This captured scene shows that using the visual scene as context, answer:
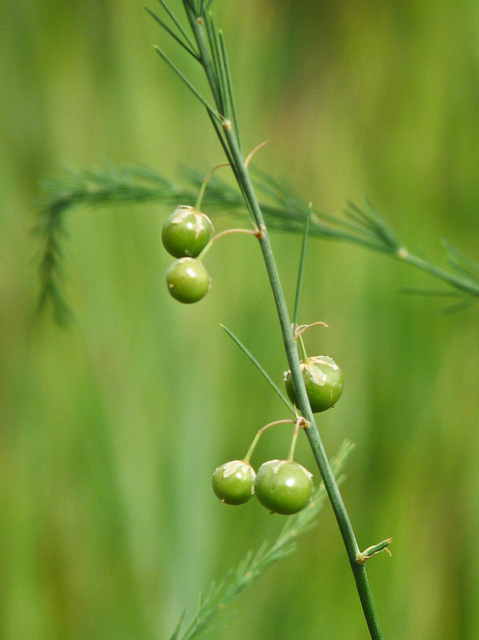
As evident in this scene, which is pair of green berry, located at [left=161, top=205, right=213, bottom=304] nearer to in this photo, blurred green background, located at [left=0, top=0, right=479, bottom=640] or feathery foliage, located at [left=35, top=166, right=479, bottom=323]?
feathery foliage, located at [left=35, top=166, right=479, bottom=323]

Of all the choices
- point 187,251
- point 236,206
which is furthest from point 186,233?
point 236,206

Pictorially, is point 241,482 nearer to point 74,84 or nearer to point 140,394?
point 140,394

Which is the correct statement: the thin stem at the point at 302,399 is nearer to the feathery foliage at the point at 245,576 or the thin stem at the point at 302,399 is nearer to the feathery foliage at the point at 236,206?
the feathery foliage at the point at 245,576

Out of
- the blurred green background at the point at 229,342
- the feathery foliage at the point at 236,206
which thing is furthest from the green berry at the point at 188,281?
the blurred green background at the point at 229,342

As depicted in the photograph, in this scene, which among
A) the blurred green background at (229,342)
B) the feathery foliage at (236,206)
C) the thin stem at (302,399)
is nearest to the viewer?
the thin stem at (302,399)

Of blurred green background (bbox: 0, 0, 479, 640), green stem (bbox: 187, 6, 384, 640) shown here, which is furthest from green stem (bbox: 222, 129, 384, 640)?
blurred green background (bbox: 0, 0, 479, 640)

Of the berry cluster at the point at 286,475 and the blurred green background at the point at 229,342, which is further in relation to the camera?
the blurred green background at the point at 229,342
